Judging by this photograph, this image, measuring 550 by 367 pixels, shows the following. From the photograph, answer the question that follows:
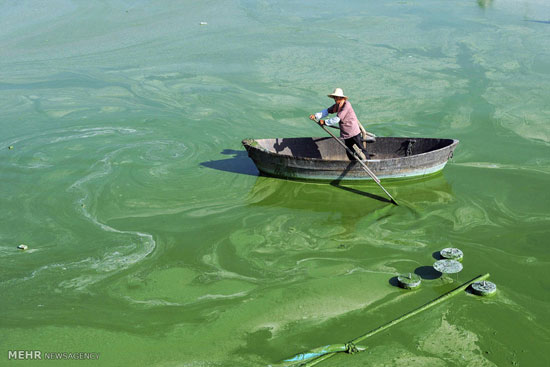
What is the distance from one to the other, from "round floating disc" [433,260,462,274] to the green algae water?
0.31 feet

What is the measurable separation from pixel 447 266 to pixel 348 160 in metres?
2.26

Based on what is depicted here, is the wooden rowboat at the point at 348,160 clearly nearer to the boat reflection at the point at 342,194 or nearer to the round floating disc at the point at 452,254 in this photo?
the boat reflection at the point at 342,194

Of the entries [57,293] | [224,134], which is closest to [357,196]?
[224,134]

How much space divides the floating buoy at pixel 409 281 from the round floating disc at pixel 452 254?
0.46 meters

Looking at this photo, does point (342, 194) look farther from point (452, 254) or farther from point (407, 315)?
point (407, 315)

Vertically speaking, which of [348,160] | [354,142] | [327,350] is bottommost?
[327,350]

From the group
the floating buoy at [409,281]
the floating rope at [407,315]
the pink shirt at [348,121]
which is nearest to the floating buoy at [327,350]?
the floating rope at [407,315]

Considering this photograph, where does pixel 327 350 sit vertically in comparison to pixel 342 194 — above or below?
below

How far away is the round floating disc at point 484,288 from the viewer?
4379mm

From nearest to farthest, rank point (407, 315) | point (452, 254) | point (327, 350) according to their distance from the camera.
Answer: point (327, 350)
point (407, 315)
point (452, 254)

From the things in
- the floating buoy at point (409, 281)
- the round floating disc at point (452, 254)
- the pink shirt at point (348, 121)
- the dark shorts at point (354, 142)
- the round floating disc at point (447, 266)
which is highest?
the pink shirt at point (348, 121)

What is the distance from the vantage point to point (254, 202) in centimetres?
633

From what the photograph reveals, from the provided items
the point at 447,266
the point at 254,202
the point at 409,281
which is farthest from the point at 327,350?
the point at 254,202

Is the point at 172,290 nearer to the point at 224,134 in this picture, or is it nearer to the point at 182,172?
the point at 182,172
